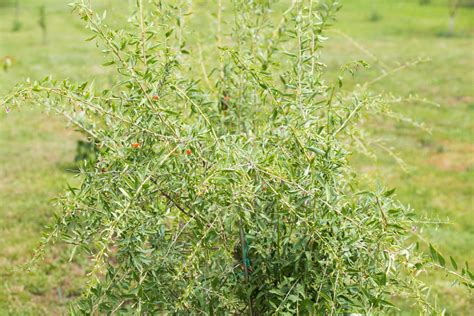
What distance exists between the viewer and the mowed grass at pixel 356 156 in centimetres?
518

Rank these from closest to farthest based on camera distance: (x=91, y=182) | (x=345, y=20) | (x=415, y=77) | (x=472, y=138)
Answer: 1. (x=91, y=182)
2. (x=472, y=138)
3. (x=415, y=77)
4. (x=345, y=20)

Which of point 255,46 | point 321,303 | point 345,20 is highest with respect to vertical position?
point 255,46

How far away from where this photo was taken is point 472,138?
9320 millimetres

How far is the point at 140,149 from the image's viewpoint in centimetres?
264

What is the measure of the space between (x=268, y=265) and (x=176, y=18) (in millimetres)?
1626

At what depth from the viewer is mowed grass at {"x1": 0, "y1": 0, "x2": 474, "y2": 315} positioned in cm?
518

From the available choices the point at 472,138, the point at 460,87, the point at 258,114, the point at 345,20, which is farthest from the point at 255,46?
the point at 345,20

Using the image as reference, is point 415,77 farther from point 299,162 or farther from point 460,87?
point 299,162

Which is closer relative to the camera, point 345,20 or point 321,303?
point 321,303

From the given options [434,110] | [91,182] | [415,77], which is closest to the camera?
[91,182]

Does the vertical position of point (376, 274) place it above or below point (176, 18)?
below

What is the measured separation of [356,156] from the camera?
834cm

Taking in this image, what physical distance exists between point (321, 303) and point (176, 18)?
190 cm

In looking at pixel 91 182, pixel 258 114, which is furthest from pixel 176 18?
pixel 91 182
